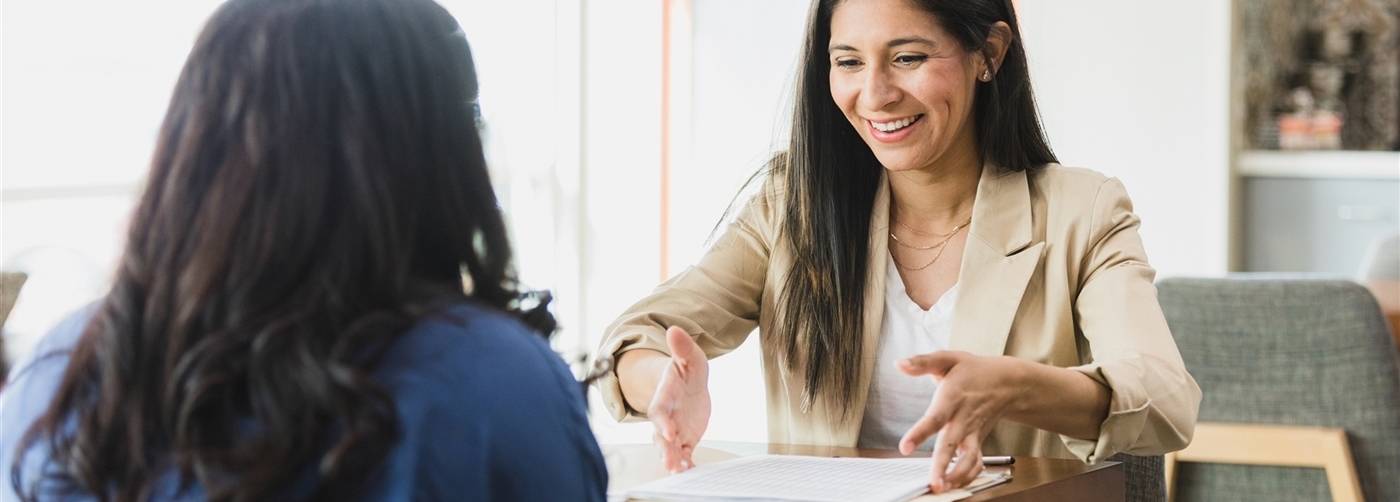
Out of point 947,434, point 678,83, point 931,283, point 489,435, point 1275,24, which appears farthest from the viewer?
point 1275,24

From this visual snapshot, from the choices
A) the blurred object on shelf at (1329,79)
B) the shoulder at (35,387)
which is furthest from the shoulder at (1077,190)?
the blurred object on shelf at (1329,79)

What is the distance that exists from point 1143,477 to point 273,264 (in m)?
1.18

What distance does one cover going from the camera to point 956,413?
47.8 inches

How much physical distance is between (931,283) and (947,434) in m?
0.59

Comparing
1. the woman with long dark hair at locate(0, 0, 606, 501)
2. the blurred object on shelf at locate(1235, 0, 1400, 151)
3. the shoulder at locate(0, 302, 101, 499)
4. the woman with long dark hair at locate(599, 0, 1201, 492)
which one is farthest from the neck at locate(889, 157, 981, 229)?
the blurred object on shelf at locate(1235, 0, 1400, 151)

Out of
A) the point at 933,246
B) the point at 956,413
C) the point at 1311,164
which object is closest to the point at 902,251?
the point at 933,246

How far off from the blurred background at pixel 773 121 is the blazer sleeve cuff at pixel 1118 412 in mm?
1466

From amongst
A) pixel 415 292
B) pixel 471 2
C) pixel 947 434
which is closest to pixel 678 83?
A: pixel 471 2

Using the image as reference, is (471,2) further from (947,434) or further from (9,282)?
(947,434)

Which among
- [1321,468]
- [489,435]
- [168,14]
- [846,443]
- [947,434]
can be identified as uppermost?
[168,14]

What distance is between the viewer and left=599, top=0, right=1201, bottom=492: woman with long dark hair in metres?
1.65

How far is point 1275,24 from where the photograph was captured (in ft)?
16.8

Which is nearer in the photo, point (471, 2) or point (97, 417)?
point (97, 417)

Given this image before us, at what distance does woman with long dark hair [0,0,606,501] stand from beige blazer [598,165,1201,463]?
2.73ft
